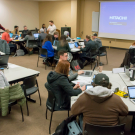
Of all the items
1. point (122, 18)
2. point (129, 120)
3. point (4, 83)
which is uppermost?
point (122, 18)

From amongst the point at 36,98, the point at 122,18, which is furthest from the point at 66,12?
the point at 36,98

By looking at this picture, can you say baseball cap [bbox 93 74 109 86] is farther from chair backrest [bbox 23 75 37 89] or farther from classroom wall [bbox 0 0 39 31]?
classroom wall [bbox 0 0 39 31]

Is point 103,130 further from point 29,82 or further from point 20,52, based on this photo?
point 20,52

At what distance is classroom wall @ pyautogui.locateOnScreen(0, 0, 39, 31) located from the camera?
36.4 ft

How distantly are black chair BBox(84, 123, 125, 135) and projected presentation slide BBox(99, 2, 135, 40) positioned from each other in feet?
26.2

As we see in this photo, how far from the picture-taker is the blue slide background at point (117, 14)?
8844 mm

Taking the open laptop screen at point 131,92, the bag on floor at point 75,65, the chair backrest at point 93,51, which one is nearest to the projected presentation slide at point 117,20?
the chair backrest at point 93,51

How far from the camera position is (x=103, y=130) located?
5.91ft

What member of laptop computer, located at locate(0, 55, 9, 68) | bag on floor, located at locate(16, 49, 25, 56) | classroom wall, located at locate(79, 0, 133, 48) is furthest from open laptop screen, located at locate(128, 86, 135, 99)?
classroom wall, located at locate(79, 0, 133, 48)

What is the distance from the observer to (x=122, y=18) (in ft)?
30.3

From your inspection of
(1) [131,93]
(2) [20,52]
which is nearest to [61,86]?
(1) [131,93]

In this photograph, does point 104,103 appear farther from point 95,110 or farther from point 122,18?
point 122,18

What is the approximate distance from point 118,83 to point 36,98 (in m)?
1.93

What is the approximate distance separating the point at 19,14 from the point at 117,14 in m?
6.54
